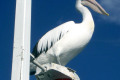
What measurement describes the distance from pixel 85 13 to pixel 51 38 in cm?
128

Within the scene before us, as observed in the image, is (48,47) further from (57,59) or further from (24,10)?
(24,10)

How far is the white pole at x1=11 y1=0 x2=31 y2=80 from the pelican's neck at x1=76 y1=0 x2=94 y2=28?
5.44 meters

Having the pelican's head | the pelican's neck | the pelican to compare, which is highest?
the pelican's head

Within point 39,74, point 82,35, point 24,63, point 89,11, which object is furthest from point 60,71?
point 89,11

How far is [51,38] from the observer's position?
7582 millimetres

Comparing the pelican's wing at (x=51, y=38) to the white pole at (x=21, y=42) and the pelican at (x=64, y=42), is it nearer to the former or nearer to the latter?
the pelican at (x=64, y=42)

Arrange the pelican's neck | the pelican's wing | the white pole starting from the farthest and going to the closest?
the pelican's neck < the pelican's wing < the white pole

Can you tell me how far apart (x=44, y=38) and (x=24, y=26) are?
539cm

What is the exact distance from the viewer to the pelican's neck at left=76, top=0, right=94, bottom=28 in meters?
7.81

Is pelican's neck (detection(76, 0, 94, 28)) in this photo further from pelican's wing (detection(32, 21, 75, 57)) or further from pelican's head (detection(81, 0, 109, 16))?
pelican's wing (detection(32, 21, 75, 57))

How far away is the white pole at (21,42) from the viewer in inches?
88.4

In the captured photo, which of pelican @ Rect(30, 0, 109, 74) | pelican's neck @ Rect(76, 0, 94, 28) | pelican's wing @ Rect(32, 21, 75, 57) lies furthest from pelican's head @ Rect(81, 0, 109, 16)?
pelican's wing @ Rect(32, 21, 75, 57)

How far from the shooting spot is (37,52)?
7.61 metres

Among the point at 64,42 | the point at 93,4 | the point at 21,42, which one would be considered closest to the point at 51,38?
the point at 64,42
